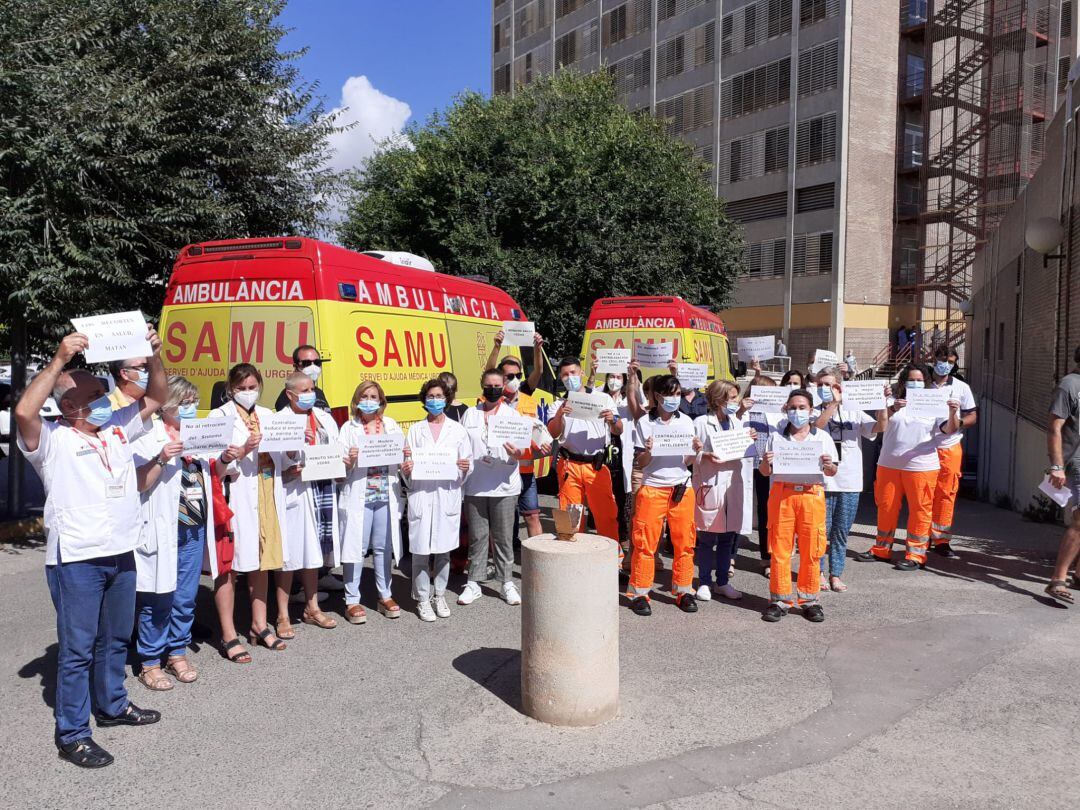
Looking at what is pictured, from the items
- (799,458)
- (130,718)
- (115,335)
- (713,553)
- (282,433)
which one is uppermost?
(115,335)

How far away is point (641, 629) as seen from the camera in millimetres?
6023

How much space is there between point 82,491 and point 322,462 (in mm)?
1821

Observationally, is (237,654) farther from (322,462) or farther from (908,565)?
(908,565)

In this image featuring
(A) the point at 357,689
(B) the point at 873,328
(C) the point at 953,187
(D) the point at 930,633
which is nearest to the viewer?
(A) the point at 357,689

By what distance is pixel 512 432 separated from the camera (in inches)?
253

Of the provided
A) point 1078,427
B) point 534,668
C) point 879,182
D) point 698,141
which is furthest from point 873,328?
point 534,668

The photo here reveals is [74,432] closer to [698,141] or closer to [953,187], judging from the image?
[953,187]

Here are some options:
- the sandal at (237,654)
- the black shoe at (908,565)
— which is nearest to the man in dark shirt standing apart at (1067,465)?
the black shoe at (908,565)

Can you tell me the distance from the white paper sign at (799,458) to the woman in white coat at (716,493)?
0.47 m

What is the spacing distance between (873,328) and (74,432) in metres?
37.4

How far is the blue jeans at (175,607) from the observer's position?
16.1 feet

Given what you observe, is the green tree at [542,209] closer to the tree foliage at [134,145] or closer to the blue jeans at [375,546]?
the tree foliage at [134,145]

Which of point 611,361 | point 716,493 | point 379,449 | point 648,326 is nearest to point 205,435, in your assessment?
point 379,449

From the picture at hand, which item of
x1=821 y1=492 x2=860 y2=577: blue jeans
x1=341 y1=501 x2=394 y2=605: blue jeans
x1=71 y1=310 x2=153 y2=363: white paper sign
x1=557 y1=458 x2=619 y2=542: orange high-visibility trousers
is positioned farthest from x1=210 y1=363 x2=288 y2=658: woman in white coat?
x1=821 y1=492 x2=860 y2=577: blue jeans
